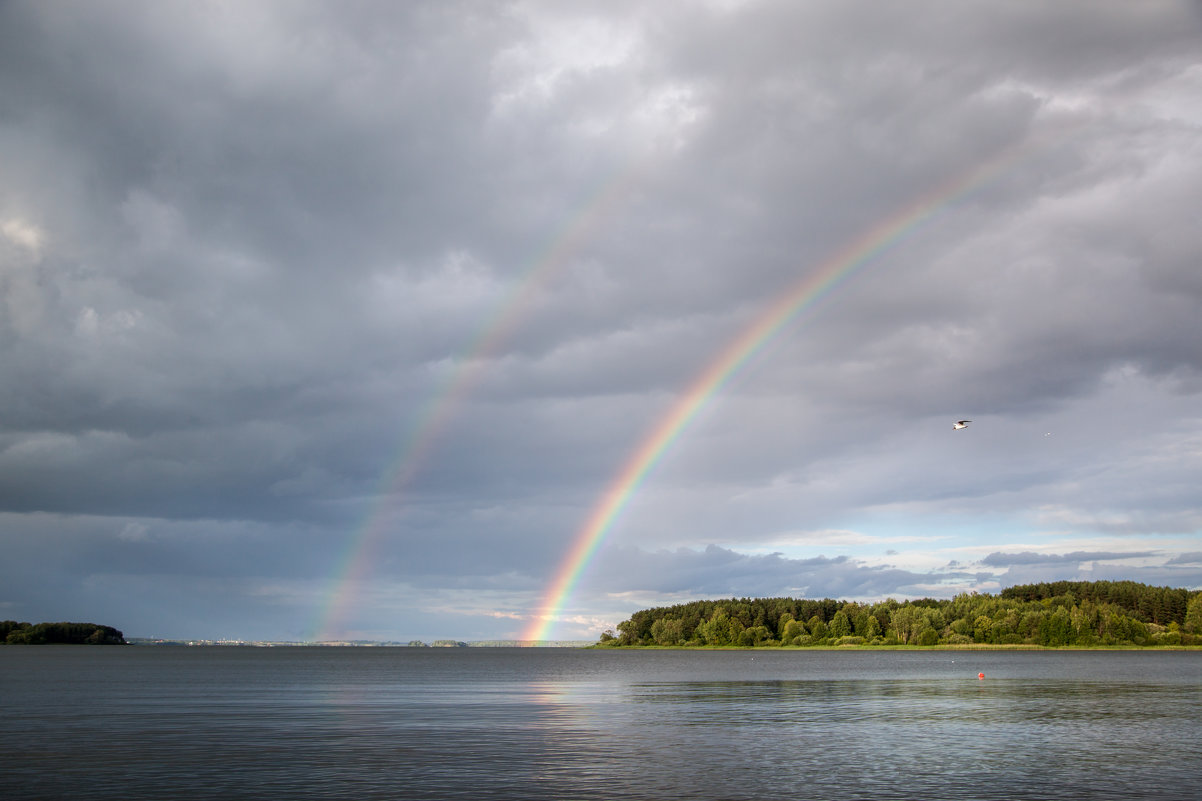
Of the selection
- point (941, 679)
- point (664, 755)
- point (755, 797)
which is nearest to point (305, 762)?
point (664, 755)

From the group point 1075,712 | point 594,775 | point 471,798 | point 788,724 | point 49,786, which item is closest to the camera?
point 471,798

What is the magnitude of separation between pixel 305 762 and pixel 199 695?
2841 inches

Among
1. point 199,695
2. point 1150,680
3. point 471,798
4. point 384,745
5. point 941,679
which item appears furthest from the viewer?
point 941,679

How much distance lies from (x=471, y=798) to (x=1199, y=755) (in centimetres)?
4096

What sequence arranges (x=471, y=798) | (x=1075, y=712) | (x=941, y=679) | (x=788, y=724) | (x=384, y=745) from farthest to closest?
(x=941, y=679) → (x=1075, y=712) → (x=788, y=724) → (x=384, y=745) → (x=471, y=798)

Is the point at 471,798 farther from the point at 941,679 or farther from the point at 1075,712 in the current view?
the point at 941,679

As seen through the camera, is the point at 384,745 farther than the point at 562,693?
No

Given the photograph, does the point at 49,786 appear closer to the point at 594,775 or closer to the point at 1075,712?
the point at 594,775

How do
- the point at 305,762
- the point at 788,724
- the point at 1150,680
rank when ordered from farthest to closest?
the point at 1150,680 < the point at 788,724 < the point at 305,762

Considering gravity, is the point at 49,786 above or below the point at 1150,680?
above

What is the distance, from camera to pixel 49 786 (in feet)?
136

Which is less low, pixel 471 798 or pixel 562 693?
pixel 471 798

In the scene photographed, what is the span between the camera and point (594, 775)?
147 feet

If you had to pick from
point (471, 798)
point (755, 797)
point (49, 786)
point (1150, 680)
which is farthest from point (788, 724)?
point (1150, 680)
